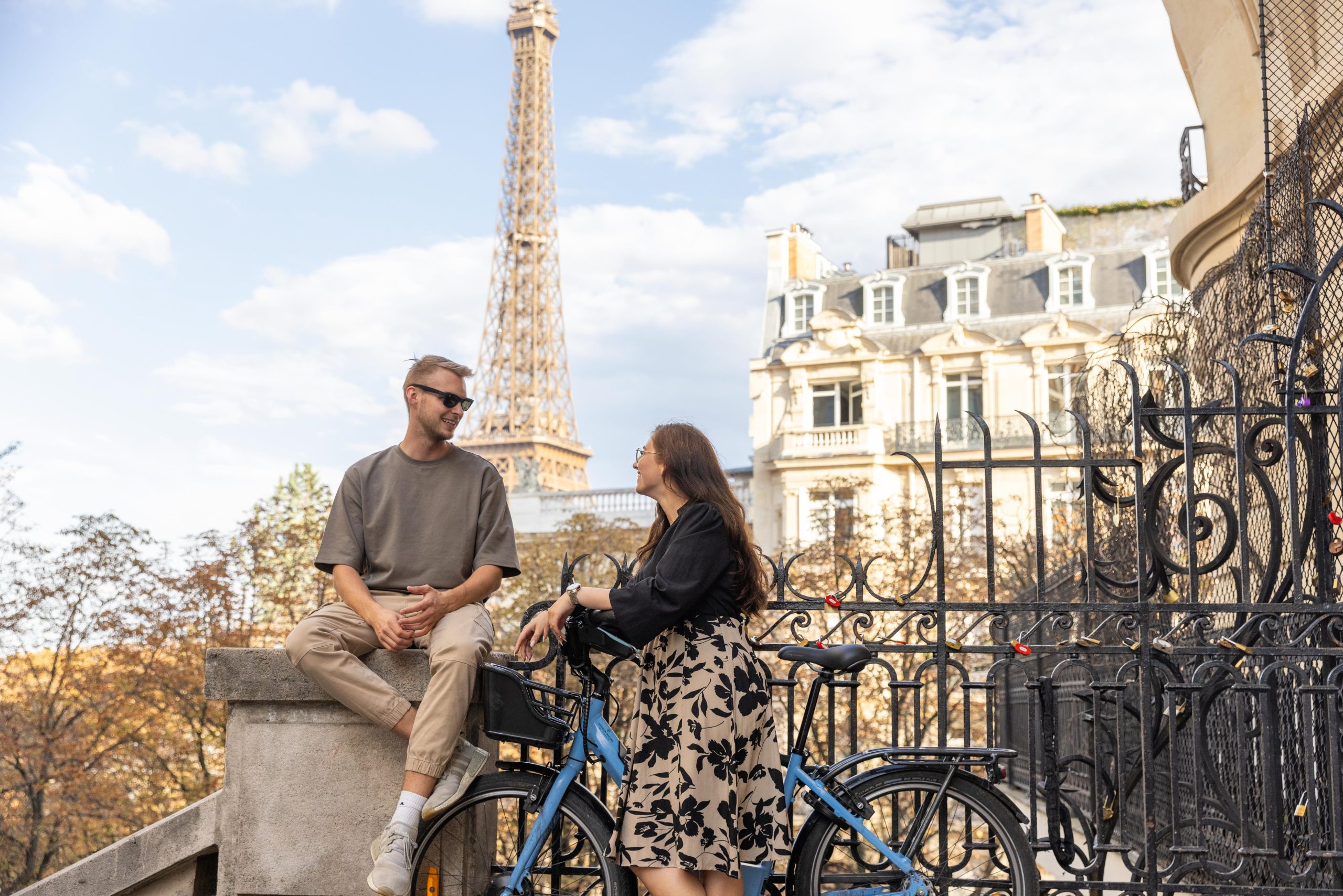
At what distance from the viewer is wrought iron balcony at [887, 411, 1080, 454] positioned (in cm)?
3859

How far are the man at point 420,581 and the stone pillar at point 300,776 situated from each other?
195mm

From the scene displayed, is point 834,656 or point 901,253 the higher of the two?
point 901,253

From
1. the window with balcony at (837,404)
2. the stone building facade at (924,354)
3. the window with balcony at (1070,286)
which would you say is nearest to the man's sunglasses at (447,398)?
the stone building facade at (924,354)

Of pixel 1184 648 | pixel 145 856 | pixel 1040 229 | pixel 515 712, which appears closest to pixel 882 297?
pixel 1040 229

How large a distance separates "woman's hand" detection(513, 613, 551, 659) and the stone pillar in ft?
1.92

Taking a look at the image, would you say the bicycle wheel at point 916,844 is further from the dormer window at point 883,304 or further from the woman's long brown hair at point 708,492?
the dormer window at point 883,304

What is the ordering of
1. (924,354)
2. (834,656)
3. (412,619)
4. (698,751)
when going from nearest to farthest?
(698,751)
(834,656)
(412,619)
(924,354)

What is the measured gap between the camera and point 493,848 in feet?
16.5

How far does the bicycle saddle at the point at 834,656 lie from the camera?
434cm

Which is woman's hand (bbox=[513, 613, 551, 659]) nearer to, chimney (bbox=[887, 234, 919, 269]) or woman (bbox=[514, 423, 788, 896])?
woman (bbox=[514, 423, 788, 896])

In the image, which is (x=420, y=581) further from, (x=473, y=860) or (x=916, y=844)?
(x=916, y=844)

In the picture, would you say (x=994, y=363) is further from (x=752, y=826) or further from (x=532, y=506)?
(x=752, y=826)

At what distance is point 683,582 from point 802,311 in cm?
3986

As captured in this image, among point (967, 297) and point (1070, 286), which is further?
point (967, 297)
